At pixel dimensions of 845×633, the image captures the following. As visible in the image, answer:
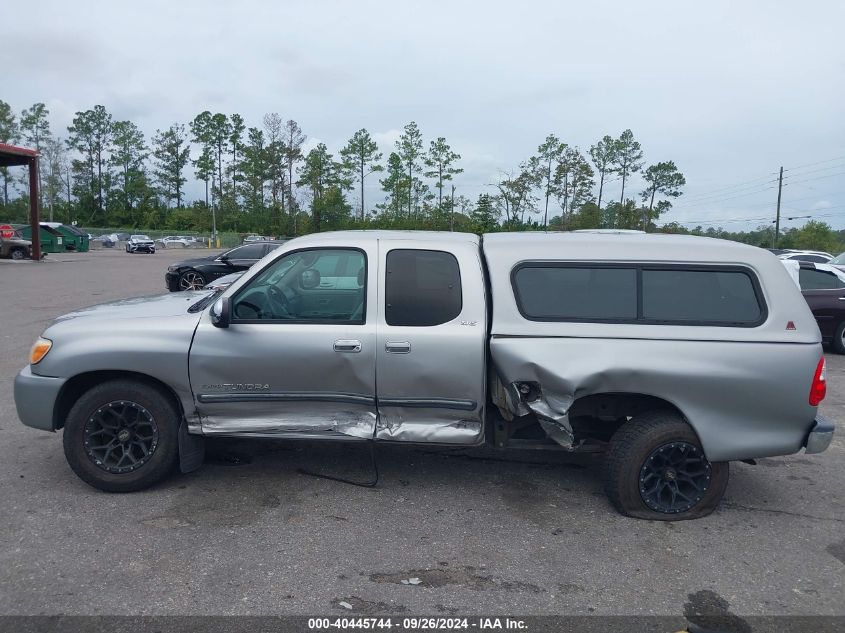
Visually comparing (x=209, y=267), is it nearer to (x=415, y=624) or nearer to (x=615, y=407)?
(x=615, y=407)

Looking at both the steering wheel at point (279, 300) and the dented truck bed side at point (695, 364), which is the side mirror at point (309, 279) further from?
the dented truck bed side at point (695, 364)

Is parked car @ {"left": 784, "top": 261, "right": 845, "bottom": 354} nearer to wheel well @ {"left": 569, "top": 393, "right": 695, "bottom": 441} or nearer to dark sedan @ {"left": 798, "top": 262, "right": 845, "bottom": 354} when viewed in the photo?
dark sedan @ {"left": 798, "top": 262, "right": 845, "bottom": 354}

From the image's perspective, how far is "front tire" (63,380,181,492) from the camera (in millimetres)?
4434

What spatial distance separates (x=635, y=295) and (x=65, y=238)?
146ft

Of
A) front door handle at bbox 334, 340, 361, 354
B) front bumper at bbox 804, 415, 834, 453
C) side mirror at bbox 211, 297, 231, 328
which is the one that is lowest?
front bumper at bbox 804, 415, 834, 453

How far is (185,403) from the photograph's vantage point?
447 centimetres

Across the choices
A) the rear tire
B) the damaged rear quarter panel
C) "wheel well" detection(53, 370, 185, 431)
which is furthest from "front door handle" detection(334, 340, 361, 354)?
the rear tire

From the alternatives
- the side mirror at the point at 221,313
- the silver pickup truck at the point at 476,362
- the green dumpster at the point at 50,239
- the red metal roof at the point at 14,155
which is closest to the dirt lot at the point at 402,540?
the silver pickup truck at the point at 476,362

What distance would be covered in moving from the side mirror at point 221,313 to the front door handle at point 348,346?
0.73 metres

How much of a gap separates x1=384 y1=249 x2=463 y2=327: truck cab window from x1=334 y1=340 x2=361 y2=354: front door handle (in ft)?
0.86

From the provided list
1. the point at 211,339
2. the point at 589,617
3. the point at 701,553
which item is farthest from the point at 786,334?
the point at 211,339

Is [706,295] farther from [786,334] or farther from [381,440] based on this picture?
[381,440]

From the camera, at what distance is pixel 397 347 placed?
14.2 feet

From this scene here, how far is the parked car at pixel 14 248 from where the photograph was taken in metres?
30.0
